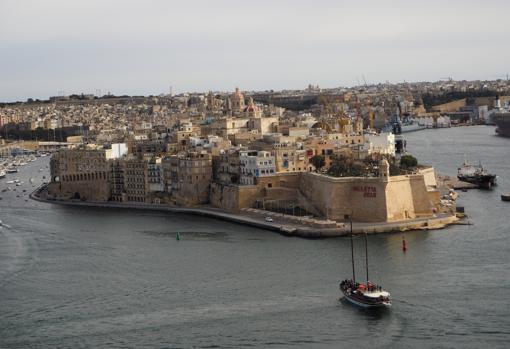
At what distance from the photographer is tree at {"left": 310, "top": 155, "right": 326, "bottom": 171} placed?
21.1 metres

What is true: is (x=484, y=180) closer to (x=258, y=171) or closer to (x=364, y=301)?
(x=258, y=171)

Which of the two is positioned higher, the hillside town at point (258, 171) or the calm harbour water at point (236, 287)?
the hillside town at point (258, 171)

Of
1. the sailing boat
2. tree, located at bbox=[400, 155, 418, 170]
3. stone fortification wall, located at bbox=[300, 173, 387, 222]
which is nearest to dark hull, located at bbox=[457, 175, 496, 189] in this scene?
tree, located at bbox=[400, 155, 418, 170]

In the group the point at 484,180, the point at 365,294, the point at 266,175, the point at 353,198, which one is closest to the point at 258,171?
the point at 266,175

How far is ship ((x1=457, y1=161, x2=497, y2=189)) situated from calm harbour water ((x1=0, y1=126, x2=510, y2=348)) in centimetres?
360

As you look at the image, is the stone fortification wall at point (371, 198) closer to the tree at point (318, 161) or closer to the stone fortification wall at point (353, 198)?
the stone fortification wall at point (353, 198)

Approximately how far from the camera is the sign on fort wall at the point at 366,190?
18.0 meters

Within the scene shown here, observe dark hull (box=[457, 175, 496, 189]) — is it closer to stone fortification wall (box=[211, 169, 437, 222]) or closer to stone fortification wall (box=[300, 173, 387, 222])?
stone fortification wall (box=[211, 169, 437, 222])

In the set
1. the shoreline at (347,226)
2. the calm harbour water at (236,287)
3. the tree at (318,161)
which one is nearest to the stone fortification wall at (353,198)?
the shoreline at (347,226)

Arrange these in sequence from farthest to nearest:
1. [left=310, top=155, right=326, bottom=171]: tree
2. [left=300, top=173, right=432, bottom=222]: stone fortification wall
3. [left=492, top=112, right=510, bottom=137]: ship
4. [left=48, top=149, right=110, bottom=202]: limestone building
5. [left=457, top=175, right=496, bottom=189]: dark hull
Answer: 1. [left=492, top=112, right=510, bottom=137]: ship
2. [left=48, top=149, right=110, bottom=202]: limestone building
3. [left=457, top=175, right=496, bottom=189]: dark hull
4. [left=310, top=155, right=326, bottom=171]: tree
5. [left=300, top=173, right=432, bottom=222]: stone fortification wall

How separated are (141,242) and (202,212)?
3.55 m

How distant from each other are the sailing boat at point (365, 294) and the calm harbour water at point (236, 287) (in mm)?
138

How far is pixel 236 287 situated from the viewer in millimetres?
13469

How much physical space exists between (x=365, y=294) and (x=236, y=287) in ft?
6.62
